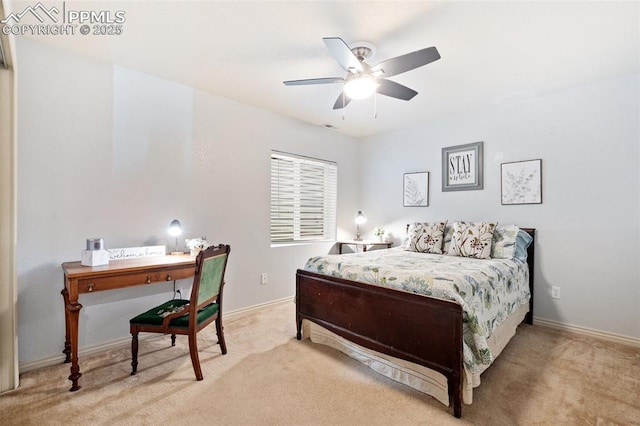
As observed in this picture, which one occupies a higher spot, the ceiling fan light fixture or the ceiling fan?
the ceiling fan

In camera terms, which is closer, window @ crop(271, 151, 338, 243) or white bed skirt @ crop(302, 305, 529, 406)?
white bed skirt @ crop(302, 305, 529, 406)

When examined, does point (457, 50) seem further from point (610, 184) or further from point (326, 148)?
point (326, 148)

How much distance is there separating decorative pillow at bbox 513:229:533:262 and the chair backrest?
2870mm

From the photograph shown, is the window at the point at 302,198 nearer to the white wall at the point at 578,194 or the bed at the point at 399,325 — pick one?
the bed at the point at 399,325

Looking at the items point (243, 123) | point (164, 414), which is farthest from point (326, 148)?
point (164, 414)

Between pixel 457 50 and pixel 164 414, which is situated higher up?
pixel 457 50

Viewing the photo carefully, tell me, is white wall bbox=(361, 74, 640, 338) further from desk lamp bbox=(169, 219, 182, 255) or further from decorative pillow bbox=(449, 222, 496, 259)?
desk lamp bbox=(169, 219, 182, 255)

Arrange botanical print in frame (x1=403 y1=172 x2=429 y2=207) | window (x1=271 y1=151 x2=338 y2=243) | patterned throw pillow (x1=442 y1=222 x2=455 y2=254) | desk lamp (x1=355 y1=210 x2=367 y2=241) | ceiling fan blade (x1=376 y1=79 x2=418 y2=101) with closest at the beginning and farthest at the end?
ceiling fan blade (x1=376 y1=79 x2=418 y2=101)
patterned throw pillow (x1=442 y1=222 x2=455 y2=254)
window (x1=271 y1=151 x2=338 y2=243)
botanical print in frame (x1=403 y1=172 x2=429 y2=207)
desk lamp (x1=355 y1=210 x2=367 y2=241)

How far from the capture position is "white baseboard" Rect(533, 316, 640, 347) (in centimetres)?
271

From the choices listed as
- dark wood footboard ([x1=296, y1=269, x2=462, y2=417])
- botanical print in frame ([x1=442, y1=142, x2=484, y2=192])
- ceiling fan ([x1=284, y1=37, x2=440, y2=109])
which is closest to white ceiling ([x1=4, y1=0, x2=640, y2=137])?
ceiling fan ([x1=284, y1=37, x2=440, y2=109])

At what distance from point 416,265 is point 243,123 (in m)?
2.46

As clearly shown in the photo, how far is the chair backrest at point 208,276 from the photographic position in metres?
2.08

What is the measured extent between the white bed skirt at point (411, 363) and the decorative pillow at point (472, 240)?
2.04ft

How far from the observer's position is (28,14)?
2.00 m
